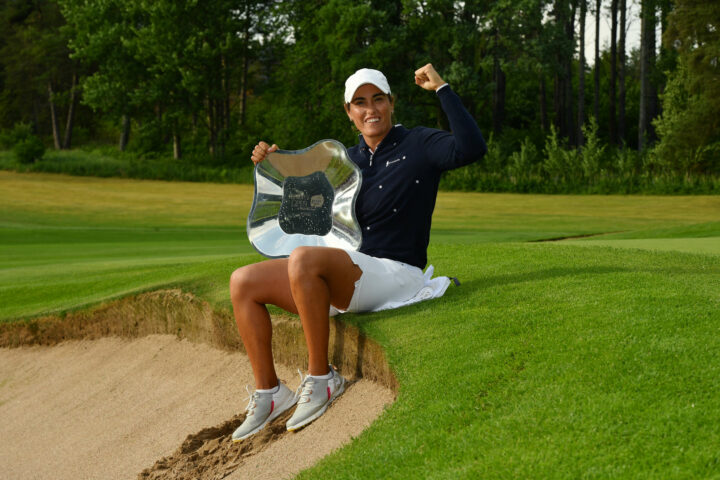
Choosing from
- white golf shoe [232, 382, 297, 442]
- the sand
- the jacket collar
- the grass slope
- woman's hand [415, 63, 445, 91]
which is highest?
woman's hand [415, 63, 445, 91]

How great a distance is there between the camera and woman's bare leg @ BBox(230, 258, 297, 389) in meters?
4.29

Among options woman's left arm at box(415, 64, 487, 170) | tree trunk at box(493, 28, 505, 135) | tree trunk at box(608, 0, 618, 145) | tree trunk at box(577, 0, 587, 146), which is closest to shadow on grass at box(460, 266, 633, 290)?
woman's left arm at box(415, 64, 487, 170)

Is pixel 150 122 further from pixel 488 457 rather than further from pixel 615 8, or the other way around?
pixel 488 457

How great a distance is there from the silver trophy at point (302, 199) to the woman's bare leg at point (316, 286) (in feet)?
1.39

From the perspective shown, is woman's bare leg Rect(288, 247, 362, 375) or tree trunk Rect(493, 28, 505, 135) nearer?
woman's bare leg Rect(288, 247, 362, 375)

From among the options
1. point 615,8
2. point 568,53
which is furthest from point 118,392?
point 615,8

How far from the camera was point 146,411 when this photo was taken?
570 centimetres

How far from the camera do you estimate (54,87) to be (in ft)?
181

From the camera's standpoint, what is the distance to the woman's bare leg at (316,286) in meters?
4.04

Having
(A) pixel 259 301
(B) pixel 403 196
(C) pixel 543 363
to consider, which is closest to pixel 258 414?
(A) pixel 259 301

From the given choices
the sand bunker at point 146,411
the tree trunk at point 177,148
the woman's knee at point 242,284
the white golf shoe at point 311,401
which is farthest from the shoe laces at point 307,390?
Answer: the tree trunk at point 177,148

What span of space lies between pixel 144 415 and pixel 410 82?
31.6 m

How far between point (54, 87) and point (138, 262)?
50.1m

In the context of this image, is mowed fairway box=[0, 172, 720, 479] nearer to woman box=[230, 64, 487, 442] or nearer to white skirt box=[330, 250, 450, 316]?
white skirt box=[330, 250, 450, 316]
